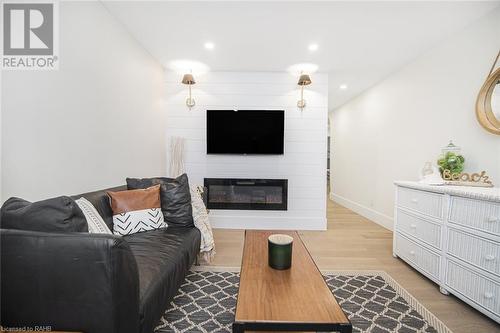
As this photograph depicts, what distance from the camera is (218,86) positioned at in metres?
3.71

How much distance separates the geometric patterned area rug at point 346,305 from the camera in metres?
1.53

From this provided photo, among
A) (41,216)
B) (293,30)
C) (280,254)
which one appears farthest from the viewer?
(293,30)

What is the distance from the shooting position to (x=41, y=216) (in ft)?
3.35

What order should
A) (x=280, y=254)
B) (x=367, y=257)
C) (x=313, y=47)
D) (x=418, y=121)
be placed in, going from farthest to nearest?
(x=418, y=121) < (x=313, y=47) < (x=367, y=257) < (x=280, y=254)

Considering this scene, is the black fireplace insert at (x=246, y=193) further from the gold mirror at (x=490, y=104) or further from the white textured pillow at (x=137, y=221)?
the gold mirror at (x=490, y=104)

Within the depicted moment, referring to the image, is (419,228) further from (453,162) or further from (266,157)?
(266,157)

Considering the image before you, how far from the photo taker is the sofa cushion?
114cm

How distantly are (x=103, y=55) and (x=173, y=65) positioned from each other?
1399 mm

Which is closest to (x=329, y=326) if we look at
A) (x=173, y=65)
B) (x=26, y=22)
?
(x=26, y=22)

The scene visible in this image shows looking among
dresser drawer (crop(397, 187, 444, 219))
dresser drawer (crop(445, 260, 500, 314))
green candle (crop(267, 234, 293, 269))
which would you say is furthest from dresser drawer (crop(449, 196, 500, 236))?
green candle (crop(267, 234, 293, 269))

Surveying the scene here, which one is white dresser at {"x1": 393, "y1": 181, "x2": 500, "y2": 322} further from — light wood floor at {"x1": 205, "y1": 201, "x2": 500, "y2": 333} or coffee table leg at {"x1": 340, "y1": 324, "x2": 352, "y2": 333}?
coffee table leg at {"x1": 340, "y1": 324, "x2": 352, "y2": 333}

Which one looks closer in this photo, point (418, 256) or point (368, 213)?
point (418, 256)

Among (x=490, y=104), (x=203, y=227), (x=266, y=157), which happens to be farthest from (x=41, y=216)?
(x=490, y=104)

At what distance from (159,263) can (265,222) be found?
246 cm
